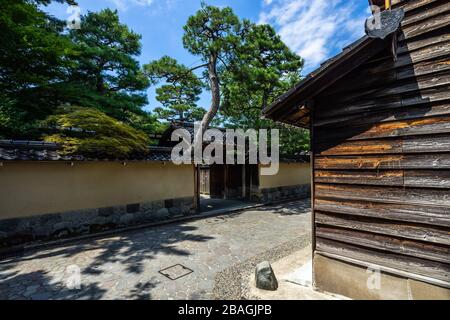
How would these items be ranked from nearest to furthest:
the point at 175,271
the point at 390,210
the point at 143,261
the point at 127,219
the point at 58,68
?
the point at 390,210, the point at 175,271, the point at 143,261, the point at 127,219, the point at 58,68

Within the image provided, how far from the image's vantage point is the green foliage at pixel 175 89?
12922 millimetres

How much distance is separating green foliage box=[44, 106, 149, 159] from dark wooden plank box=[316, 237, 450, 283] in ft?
24.5

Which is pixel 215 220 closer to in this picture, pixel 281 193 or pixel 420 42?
pixel 281 193

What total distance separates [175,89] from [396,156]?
1656 cm

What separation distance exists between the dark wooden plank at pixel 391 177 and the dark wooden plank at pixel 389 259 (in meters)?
1.09

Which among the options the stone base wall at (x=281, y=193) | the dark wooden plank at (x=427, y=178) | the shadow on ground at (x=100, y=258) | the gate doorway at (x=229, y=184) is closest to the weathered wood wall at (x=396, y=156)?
the dark wooden plank at (x=427, y=178)

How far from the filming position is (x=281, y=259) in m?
5.83

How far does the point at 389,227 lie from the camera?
3.49 m

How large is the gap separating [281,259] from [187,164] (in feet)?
22.5

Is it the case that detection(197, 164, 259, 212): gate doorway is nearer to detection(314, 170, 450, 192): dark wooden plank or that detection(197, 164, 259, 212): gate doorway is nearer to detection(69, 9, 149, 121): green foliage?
detection(69, 9, 149, 121): green foliage

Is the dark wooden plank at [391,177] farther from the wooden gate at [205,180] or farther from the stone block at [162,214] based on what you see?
the wooden gate at [205,180]

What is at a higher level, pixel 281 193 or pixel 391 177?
pixel 391 177

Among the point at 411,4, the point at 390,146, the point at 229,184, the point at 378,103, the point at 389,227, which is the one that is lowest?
the point at 229,184

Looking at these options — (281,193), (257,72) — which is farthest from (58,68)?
(281,193)
